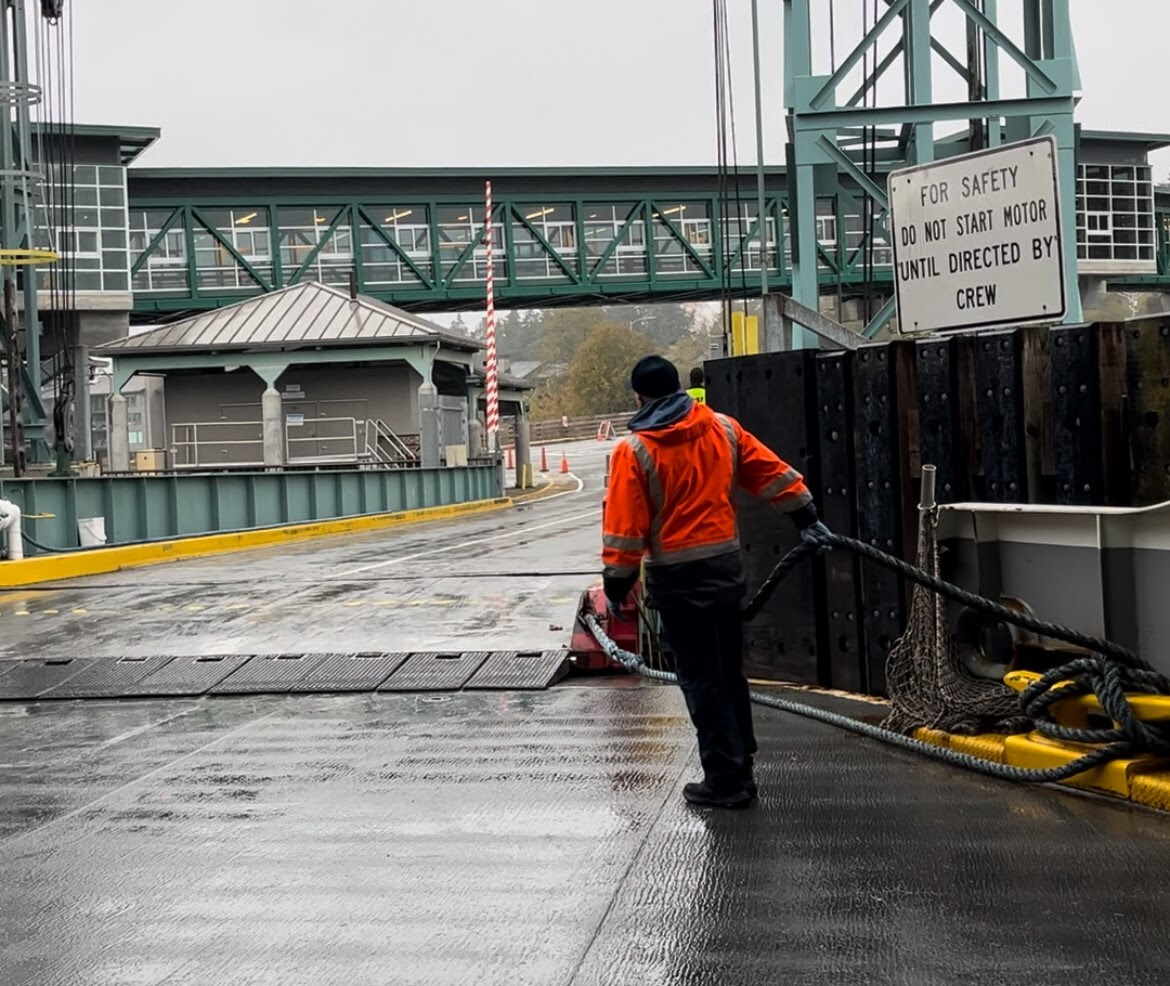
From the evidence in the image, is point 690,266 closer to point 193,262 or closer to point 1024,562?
point 193,262

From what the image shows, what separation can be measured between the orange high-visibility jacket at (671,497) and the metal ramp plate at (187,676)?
4941 mm

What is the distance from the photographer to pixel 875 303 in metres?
58.9

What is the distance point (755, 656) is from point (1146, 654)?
3346 millimetres

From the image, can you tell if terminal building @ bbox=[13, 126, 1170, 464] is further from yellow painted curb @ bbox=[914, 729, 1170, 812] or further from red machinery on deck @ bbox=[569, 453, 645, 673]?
yellow painted curb @ bbox=[914, 729, 1170, 812]

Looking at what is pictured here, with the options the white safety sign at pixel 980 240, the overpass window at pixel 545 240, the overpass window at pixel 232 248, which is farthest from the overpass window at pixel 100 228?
the white safety sign at pixel 980 240

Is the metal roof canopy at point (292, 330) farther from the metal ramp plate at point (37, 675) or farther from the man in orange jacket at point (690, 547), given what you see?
the man in orange jacket at point (690, 547)

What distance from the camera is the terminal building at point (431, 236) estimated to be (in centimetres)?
5609

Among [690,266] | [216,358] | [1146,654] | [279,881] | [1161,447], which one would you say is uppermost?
[690,266]

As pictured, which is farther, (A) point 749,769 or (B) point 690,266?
(B) point 690,266

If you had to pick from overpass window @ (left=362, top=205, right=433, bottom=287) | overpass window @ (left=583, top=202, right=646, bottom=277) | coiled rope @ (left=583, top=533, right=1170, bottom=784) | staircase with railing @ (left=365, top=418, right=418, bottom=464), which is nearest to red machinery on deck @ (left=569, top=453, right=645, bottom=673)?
coiled rope @ (left=583, top=533, right=1170, bottom=784)

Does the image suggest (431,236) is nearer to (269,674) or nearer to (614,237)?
(614,237)

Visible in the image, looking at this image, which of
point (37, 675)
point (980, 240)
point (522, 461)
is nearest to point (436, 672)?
point (37, 675)

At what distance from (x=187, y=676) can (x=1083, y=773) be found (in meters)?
6.49

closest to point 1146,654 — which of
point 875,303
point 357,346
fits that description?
point 357,346
